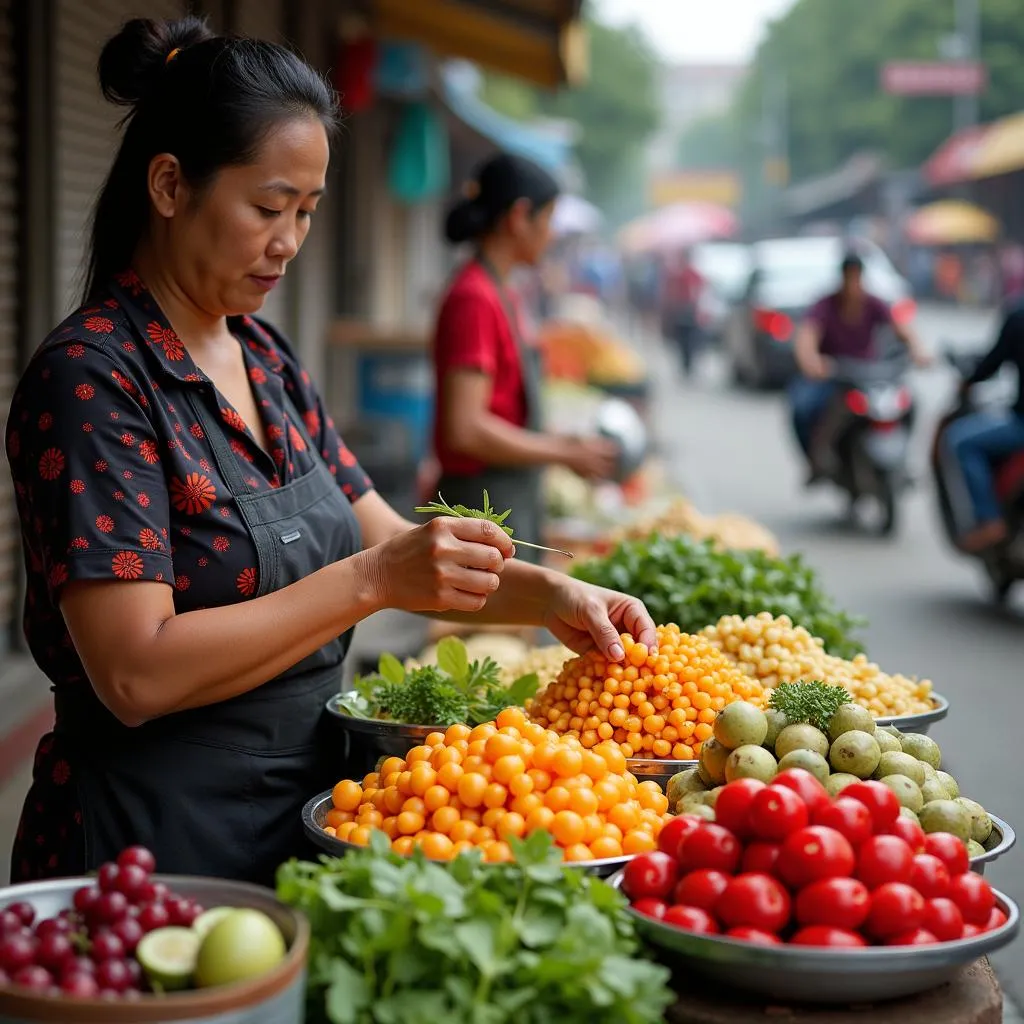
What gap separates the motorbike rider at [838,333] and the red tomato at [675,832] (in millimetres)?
9631

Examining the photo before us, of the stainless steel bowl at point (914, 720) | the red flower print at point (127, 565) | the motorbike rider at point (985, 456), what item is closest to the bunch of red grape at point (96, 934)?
the red flower print at point (127, 565)

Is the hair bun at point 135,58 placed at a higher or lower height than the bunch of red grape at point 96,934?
higher

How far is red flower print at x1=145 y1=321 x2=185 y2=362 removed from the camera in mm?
2502

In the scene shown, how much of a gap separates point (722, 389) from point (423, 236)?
5857mm

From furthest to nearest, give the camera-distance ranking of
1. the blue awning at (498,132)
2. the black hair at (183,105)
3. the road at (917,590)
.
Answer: the blue awning at (498,132) → the road at (917,590) → the black hair at (183,105)

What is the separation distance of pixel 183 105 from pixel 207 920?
54.9 inches

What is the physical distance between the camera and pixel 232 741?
2598 millimetres

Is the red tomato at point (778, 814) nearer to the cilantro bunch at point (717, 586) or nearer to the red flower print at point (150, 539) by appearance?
the red flower print at point (150, 539)

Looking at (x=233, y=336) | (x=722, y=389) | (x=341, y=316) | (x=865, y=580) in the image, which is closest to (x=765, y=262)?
(x=722, y=389)

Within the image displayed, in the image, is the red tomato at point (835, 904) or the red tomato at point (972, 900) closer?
the red tomato at point (835, 904)

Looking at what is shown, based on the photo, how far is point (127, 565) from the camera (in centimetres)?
222

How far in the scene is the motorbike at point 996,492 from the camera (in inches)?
337

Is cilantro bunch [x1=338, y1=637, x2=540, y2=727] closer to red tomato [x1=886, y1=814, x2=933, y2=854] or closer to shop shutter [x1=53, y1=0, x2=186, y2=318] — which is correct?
red tomato [x1=886, y1=814, x2=933, y2=854]

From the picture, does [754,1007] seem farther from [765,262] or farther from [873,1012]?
[765,262]
